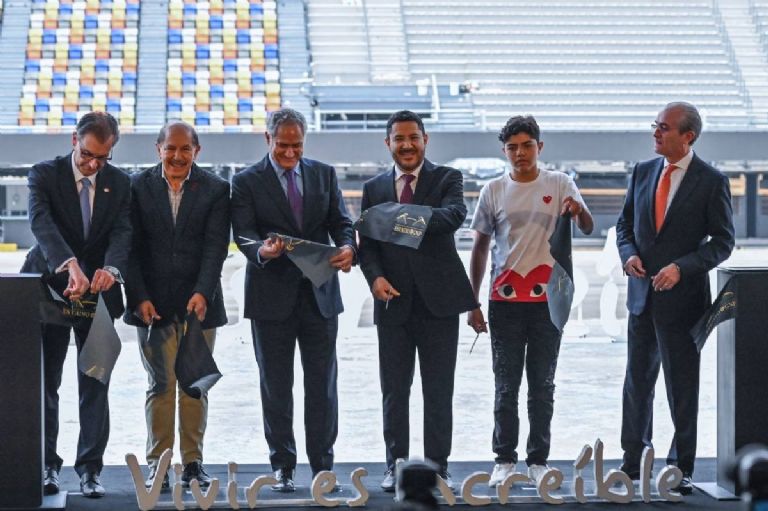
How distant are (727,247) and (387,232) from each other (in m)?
1.03

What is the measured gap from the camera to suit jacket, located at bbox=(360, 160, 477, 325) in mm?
3291

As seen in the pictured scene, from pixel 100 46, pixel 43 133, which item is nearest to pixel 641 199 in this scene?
pixel 43 133

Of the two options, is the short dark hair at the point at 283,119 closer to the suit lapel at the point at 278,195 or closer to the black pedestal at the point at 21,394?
the suit lapel at the point at 278,195

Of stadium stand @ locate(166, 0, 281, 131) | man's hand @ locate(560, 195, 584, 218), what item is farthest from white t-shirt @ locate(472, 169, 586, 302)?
stadium stand @ locate(166, 0, 281, 131)

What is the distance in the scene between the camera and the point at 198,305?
319 centimetres

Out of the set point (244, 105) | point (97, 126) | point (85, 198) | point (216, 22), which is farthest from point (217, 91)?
point (97, 126)

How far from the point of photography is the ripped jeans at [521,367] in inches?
132

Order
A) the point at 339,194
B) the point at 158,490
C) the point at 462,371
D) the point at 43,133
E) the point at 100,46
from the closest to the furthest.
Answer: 1. the point at 158,490
2. the point at 339,194
3. the point at 462,371
4. the point at 43,133
5. the point at 100,46

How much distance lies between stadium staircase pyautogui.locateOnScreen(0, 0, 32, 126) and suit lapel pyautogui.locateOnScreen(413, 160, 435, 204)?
23231 mm

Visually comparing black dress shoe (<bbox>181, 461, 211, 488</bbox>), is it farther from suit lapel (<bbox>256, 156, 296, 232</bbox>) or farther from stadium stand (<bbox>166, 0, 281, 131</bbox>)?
stadium stand (<bbox>166, 0, 281, 131</bbox>)

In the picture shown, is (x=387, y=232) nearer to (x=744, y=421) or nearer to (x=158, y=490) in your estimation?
(x=158, y=490)

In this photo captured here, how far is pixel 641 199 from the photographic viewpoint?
3402 mm

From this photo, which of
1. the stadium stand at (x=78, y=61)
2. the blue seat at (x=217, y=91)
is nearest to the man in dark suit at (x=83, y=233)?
the stadium stand at (x=78, y=61)

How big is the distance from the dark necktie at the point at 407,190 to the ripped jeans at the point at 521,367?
0.42 meters
